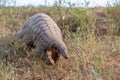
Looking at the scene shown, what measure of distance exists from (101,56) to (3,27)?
2.27m

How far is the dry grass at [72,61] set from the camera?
4.01 meters

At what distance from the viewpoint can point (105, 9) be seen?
6984 millimetres

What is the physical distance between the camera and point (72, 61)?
14.2 feet

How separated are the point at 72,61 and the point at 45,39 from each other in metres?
0.44

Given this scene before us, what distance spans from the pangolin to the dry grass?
0.38 ft

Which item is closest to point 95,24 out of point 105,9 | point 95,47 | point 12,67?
point 105,9

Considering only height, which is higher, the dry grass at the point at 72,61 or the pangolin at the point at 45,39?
the pangolin at the point at 45,39

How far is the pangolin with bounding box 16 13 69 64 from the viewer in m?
4.11

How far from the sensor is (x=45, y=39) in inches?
169

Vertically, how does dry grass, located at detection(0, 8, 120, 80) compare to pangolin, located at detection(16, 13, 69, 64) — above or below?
below

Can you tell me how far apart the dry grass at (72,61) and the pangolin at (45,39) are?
4.5 inches

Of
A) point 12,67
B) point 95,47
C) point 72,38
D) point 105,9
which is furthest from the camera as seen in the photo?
point 105,9

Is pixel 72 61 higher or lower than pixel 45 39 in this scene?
lower

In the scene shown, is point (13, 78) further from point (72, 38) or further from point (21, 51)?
point (72, 38)
